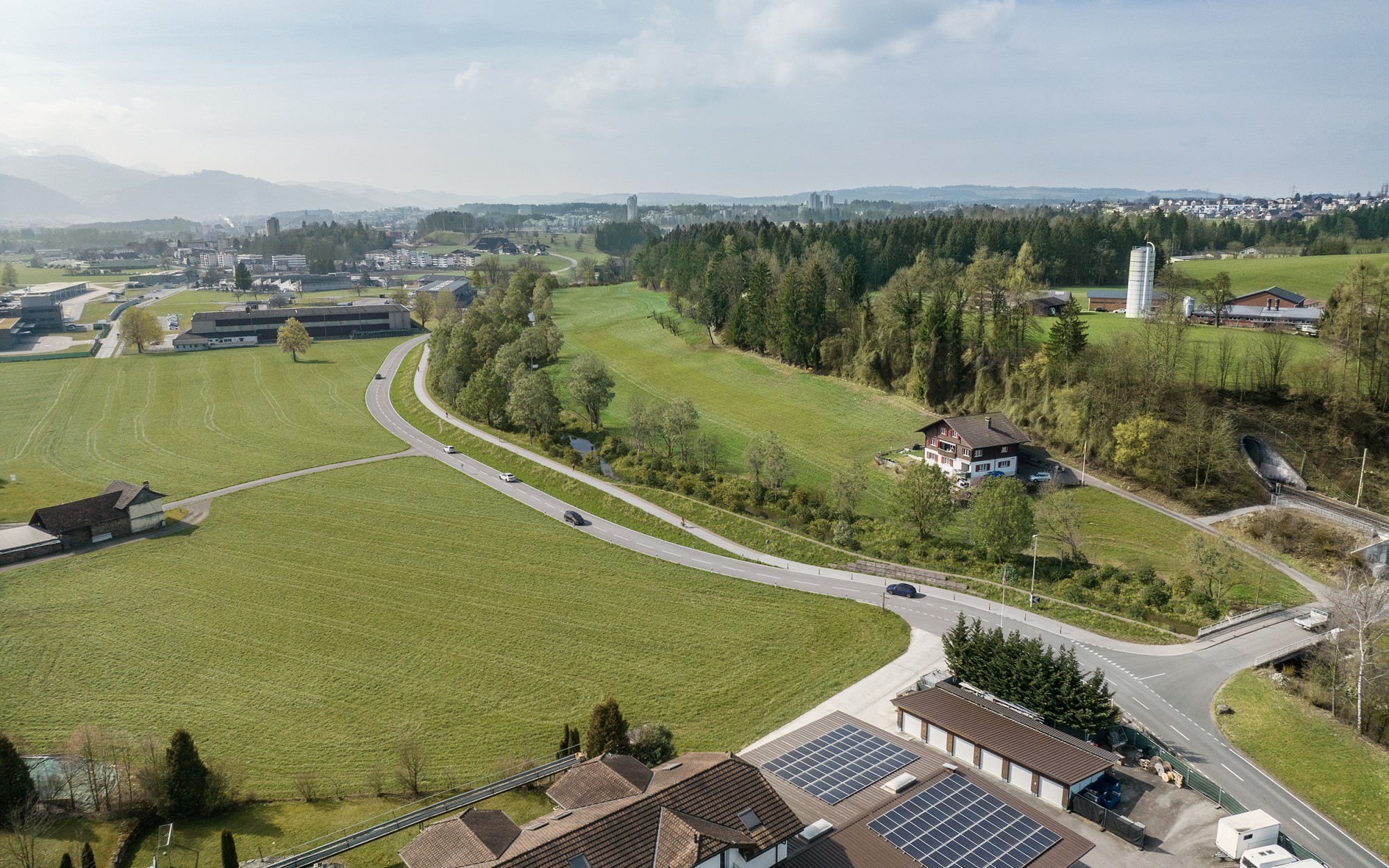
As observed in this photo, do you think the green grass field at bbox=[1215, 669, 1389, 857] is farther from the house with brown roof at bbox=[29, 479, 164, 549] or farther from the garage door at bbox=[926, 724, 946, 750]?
the house with brown roof at bbox=[29, 479, 164, 549]

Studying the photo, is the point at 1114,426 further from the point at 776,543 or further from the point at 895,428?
the point at 776,543

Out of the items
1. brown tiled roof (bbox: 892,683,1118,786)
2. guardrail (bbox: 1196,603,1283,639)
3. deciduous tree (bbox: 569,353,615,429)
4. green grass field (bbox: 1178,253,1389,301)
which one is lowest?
guardrail (bbox: 1196,603,1283,639)

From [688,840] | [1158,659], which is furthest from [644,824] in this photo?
[1158,659]

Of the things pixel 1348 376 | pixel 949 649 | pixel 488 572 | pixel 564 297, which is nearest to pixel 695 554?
pixel 488 572

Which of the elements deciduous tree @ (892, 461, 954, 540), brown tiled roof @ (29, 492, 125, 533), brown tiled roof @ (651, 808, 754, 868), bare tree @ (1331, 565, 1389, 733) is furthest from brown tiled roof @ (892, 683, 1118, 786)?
brown tiled roof @ (29, 492, 125, 533)

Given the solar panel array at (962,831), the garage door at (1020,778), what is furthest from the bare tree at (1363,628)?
the solar panel array at (962,831)

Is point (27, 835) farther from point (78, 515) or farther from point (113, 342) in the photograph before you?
point (113, 342)
